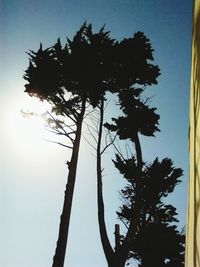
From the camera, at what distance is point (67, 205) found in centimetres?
1183

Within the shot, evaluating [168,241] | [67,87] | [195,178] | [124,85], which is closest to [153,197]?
[168,241]

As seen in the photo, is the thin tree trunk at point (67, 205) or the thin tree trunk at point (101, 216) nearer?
the thin tree trunk at point (67, 205)

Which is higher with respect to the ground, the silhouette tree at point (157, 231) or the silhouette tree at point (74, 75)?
the silhouette tree at point (74, 75)

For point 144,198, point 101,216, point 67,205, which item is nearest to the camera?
point 67,205

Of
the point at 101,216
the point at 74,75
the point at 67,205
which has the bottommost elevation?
the point at 101,216

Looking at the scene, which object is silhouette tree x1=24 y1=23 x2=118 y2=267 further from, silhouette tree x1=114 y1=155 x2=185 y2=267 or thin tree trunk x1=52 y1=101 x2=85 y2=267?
silhouette tree x1=114 y1=155 x2=185 y2=267

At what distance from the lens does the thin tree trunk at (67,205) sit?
35.6 feet

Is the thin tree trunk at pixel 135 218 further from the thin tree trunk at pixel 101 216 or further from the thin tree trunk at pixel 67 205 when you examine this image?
the thin tree trunk at pixel 67 205

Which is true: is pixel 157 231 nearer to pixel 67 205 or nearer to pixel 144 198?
pixel 144 198

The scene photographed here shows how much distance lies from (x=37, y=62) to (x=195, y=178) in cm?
1071

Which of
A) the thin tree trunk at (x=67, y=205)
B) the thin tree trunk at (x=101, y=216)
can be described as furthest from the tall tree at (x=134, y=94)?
the thin tree trunk at (x=67, y=205)

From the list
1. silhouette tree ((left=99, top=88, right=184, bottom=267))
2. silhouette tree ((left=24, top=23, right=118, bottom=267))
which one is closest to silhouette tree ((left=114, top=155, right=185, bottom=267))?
silhouette tree ((left=99, top=88, right=184, bottom=267))

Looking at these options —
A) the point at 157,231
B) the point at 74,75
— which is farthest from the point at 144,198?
the point at 74,75

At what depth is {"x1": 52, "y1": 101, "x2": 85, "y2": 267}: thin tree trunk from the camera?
10.9 m
